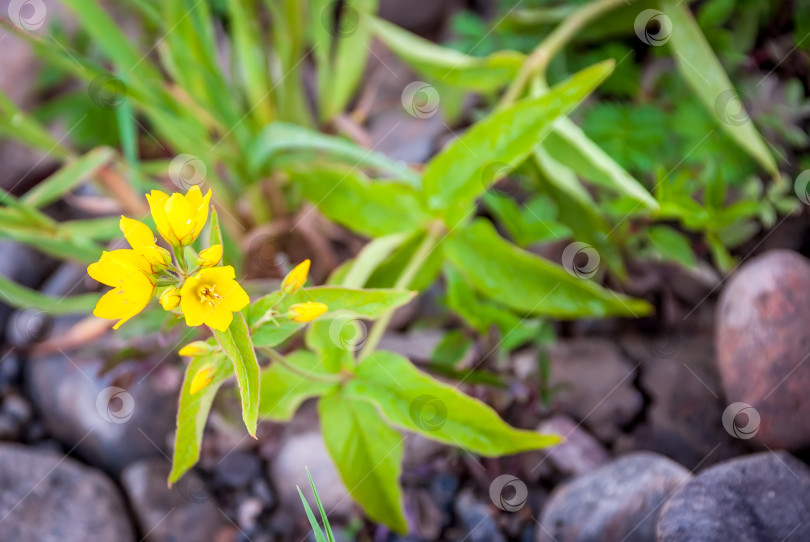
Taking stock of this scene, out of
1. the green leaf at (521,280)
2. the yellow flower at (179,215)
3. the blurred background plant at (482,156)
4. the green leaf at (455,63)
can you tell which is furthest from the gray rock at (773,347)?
the yellow flower at (179,215)

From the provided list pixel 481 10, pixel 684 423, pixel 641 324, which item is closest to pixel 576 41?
pixel 481 10

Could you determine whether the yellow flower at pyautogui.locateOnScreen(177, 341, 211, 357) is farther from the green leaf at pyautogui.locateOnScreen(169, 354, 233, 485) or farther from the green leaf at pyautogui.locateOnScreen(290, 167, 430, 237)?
the green leaf at pyautogui.locateOnScreen(290, 167, 430, 237)

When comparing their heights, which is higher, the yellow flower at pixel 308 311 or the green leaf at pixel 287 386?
the yellow flower at pixel 308 311

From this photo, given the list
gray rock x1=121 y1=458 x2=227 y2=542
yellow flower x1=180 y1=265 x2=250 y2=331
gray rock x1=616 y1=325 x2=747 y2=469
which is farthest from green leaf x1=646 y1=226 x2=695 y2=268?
gray rock x1=121 y1=458 x2=227 y2=542

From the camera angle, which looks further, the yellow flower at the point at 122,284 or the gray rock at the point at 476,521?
the gray rock at the point at 476,521

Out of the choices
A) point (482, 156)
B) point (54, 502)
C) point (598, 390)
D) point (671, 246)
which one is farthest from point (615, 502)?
point (54, 502)

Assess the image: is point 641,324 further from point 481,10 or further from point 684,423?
point 481,10

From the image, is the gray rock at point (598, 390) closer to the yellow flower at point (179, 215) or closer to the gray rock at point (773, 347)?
the gray rock at point (773, 347)
